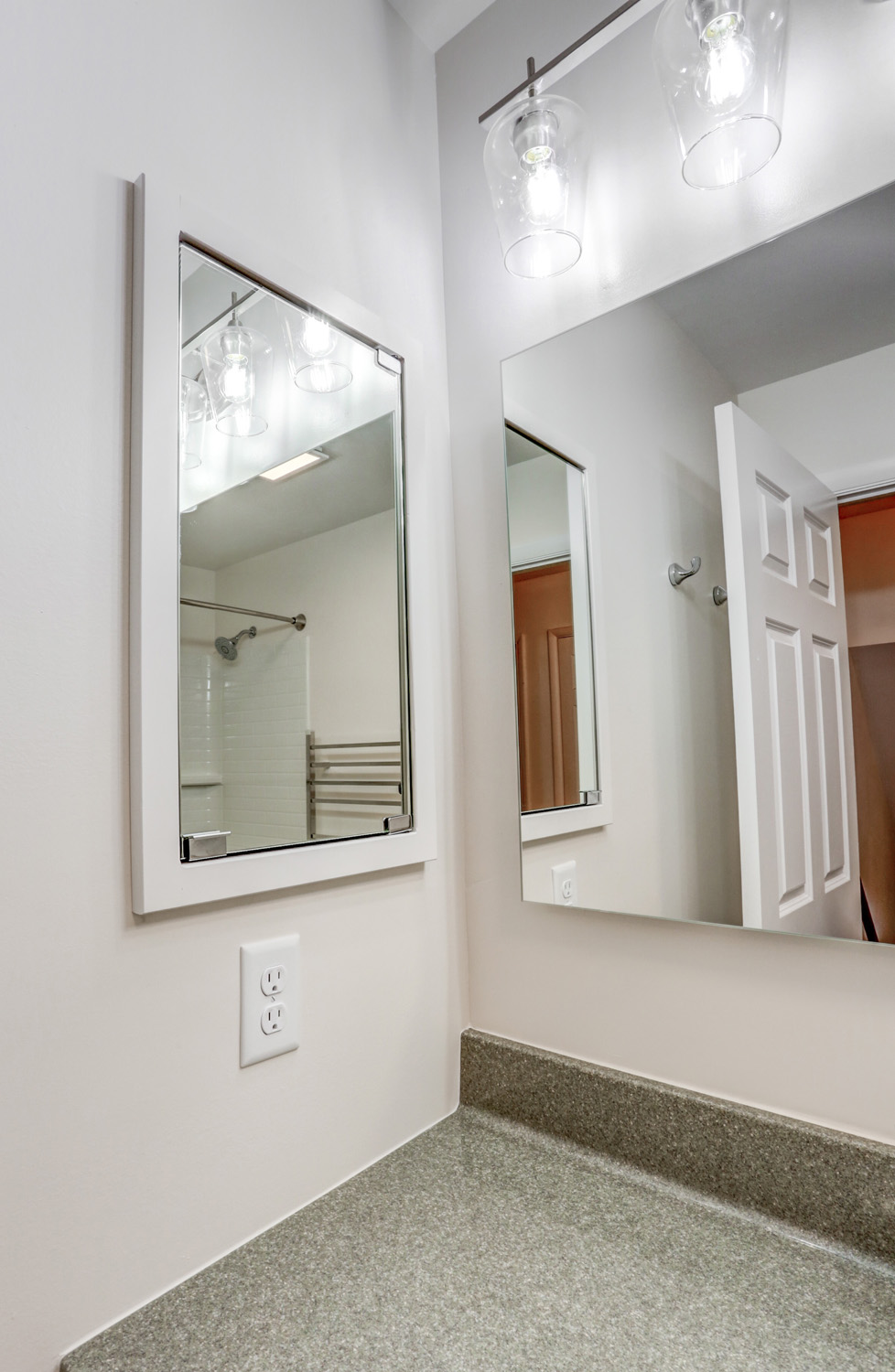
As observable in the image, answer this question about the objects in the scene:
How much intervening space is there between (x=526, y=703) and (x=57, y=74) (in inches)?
33.2

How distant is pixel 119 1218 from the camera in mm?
690

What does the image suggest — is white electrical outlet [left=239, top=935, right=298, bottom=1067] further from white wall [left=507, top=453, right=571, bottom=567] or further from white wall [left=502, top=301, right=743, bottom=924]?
white wall [left=507, top=453, right=571, bottom=567]

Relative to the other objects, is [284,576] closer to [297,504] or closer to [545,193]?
[297,504]

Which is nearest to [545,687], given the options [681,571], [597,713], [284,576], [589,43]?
[597,713]

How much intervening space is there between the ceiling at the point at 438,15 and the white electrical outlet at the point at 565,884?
1.27m

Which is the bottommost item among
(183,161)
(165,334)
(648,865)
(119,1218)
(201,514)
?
(119,1218)

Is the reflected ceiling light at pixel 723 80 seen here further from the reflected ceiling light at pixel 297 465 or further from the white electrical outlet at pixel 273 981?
the white electrical outlet at pixel 273 981

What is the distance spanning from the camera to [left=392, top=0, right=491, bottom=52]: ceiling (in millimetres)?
1157

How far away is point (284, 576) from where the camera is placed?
919 millimetres

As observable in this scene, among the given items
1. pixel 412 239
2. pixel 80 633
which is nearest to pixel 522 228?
pixel 412 239

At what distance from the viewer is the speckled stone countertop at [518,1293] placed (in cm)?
65

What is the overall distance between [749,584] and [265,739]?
58cm

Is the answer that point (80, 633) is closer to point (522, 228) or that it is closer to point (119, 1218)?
point (119, 1218)

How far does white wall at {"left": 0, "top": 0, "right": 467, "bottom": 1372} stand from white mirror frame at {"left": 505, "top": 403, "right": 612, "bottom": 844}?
0.79 ft
